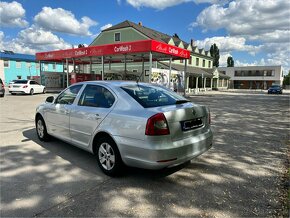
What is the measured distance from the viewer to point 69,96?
18.0ft

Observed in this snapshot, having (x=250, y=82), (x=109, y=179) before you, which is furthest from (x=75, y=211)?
(x=250, y=82)

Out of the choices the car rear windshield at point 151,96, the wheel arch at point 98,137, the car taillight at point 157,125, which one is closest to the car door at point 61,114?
the wheel arch at point 98,137

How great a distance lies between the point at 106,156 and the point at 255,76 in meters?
80.5

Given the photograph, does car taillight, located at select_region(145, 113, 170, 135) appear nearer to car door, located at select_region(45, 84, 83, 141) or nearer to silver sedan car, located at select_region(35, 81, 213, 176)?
silver sedan car, located at select_region(35, 81, 213, 176)

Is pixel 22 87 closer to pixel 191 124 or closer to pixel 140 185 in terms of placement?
pixel 140 185

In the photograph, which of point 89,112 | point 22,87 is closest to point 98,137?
point 89,112

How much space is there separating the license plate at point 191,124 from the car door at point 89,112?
1.32 meters

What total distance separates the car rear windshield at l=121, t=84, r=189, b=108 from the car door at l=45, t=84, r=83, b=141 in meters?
1.48

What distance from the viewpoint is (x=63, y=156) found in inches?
207

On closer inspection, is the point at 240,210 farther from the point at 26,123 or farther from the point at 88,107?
the point at 26,123

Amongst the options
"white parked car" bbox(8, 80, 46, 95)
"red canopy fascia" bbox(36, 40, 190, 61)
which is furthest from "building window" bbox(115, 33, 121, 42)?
"white parked car" bbox(8, 80, 46, 95)

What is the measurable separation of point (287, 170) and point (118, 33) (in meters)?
36.1

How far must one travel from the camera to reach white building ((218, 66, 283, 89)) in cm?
7354

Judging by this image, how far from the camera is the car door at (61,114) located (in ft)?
17.3
